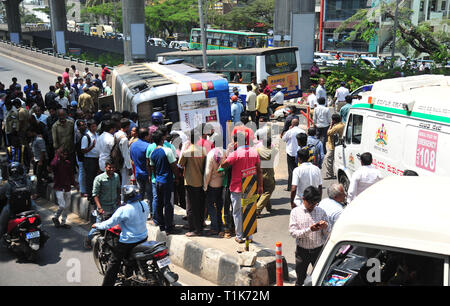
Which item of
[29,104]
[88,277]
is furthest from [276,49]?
[88,277]

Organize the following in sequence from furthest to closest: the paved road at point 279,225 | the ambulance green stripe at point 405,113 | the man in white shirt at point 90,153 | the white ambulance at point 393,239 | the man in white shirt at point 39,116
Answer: the man in white shirt at point 39,116 → the man in white shirt at point 90,153 → the paved road at point 279,225 → the ambulance green stripe at point 405,113 → the white ambulance at point 393,239

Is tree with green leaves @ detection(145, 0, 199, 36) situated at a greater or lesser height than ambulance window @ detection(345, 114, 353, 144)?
greater

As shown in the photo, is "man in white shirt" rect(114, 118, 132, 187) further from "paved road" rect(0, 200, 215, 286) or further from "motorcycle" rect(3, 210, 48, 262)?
"motorcycle" rect(3, 210, 48, 262)

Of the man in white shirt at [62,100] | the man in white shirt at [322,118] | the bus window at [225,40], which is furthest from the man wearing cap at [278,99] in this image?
the bus window at [225,40]

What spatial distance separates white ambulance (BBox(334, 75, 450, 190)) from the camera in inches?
286

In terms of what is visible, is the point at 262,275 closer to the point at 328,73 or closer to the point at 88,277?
the point at 88,277

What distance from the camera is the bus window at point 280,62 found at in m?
22.1

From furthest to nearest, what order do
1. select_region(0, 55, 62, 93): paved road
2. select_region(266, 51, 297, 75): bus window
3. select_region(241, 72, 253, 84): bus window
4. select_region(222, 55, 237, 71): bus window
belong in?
select_region(0, 55, 62, 93): paved road < select_region(222, 55, 237, 71): bus window < select_region(241, 72, 253, 84): bus window < select_region(266, 51, 297, 75): bus window

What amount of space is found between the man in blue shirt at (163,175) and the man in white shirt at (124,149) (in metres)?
1.28

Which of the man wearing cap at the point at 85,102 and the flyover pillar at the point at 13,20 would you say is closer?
the man wearing cap at the point at 85,102

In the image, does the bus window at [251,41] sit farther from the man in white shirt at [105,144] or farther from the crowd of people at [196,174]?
the man in white shirt at [105,144]

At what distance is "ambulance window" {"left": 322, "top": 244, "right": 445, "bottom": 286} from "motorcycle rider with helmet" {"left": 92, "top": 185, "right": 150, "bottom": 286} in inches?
109

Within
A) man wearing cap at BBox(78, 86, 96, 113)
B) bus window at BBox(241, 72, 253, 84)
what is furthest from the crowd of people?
bus window at BBox(241, 72, 253, 84)

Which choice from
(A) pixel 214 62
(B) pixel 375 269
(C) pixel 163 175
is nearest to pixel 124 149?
(C) pixel 163 175
